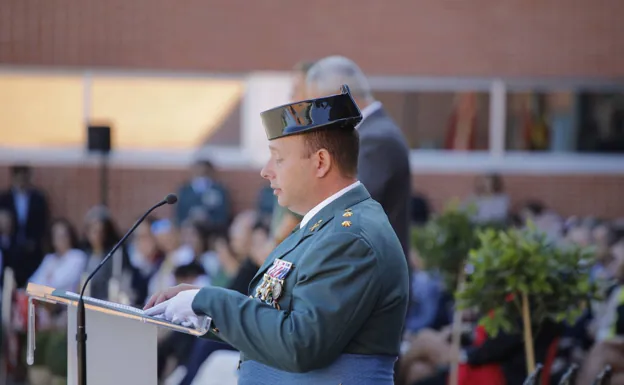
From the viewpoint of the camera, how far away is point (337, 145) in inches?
115

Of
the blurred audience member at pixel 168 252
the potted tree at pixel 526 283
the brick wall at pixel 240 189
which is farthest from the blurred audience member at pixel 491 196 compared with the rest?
the potted tree at pixel 526 283

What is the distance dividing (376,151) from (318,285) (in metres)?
1.75

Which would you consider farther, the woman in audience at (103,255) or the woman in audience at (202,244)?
the woman in audience at (202,244)

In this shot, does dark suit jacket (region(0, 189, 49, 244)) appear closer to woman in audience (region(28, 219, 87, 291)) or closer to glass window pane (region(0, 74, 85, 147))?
glass window pane (region(0, 74, 85, 147))

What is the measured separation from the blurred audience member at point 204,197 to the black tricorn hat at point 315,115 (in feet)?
30.7

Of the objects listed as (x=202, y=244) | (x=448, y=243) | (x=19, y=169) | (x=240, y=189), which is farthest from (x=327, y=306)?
(x=240, y=189)

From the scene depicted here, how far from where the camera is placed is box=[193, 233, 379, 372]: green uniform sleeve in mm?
2660

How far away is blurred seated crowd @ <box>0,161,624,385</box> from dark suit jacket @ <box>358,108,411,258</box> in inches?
31.8

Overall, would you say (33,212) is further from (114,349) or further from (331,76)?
(114,349)

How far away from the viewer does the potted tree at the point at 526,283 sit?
5.44m

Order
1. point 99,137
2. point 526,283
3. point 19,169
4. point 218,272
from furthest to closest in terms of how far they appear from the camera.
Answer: point 19,169 < point 99,137 < point 218,272 < point 526,283

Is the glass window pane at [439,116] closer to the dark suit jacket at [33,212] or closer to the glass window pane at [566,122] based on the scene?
the glass window pane at [566,122]

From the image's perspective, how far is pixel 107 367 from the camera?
3.05 m

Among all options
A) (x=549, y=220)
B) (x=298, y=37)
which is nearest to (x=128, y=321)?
(x=549, y=220)
